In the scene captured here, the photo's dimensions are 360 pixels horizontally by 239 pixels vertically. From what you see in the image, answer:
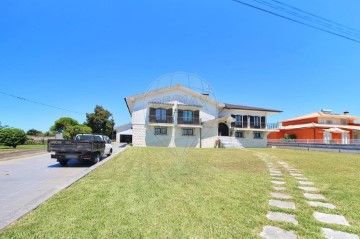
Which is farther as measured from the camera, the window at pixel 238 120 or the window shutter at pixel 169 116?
the window at pixel 238 120

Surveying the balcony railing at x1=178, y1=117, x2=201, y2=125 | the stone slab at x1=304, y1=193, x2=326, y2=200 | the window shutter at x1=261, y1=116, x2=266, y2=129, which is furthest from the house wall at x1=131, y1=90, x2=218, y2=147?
the stone slab at x1=304, y1=193, x2=326, y2=200

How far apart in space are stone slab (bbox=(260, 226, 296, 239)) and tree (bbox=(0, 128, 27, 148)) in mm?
25955

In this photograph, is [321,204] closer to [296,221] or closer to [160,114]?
[296,221]

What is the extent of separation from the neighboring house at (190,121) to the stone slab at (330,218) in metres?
24.4

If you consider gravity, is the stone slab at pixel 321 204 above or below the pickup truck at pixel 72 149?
below

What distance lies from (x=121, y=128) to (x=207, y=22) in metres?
43.0

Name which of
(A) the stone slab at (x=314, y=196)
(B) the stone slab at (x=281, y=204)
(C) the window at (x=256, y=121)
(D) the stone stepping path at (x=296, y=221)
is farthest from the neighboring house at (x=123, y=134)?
(B) the stone slab at (x=281, y=204)

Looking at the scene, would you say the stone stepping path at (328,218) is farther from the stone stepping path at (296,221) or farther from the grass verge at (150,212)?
the grass verge at (150,212)

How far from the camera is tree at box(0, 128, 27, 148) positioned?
22922mm

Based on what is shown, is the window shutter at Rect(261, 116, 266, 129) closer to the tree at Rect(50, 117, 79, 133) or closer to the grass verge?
the grass verge

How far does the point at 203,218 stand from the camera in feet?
12.4

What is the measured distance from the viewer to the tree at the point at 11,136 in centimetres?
2292

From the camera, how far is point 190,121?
104 feet

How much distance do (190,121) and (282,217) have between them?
27.8m
